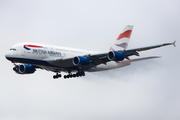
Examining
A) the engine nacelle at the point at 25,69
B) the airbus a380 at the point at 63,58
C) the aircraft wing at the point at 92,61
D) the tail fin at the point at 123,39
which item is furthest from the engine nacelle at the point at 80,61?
the tail fin at the point at 123,39

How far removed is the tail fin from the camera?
194ft

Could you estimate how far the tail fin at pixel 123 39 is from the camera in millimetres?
59000

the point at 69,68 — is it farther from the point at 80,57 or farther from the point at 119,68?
the point at 119,68

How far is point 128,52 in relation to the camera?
153 ft

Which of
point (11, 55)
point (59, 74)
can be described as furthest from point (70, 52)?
point (11, 55)

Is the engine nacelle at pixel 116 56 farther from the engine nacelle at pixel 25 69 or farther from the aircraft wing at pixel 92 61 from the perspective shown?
the engine nacelle at pixel 25 69

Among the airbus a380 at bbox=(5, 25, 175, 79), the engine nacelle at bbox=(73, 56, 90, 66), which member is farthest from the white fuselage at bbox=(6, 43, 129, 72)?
the engine nacelle at bbox=(73, 56, 90, 66)

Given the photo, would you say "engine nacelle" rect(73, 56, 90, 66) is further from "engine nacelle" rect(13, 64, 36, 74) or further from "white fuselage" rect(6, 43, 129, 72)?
"engine nacelle" rect(13, 64, 36, 74)

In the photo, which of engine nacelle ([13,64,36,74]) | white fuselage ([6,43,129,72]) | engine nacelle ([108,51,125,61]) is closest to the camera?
engine nacelle ([108,51,125,61])

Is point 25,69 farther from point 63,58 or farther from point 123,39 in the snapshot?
point 123,39

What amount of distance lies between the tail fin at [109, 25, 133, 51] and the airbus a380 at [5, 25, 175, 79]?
477 centimetres

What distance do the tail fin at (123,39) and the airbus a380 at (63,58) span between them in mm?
4767

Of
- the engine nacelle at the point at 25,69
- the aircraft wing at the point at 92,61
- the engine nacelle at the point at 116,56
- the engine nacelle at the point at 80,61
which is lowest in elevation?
the engine nacelle at the point at 116,56

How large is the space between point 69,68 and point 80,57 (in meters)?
4.12
